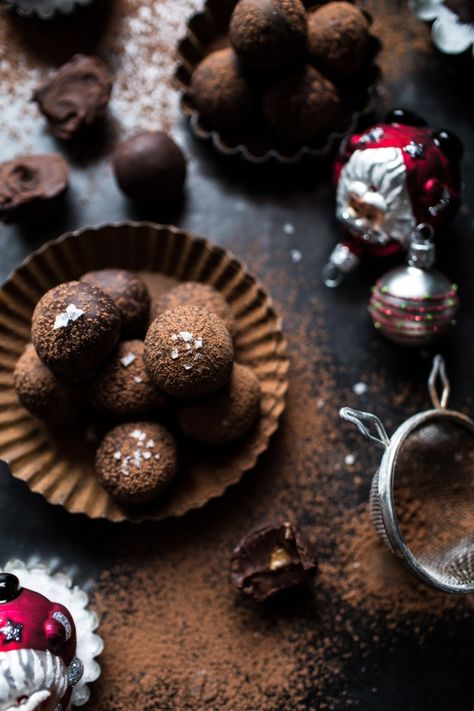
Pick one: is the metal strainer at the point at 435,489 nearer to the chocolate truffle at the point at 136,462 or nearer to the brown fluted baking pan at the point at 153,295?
the brown fluted baking pan at the point at 153,295

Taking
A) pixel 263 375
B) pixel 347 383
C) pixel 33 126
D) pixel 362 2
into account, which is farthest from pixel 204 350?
pixel 362 2

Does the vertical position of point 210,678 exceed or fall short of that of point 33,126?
it falls short

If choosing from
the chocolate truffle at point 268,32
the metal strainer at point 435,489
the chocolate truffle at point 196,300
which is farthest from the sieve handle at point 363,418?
the chocolate truffle at point 268,32

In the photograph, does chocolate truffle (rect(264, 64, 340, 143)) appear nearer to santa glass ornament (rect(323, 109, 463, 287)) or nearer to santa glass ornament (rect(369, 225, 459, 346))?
santa glass ornament (rect(323, 109, 463, 287))

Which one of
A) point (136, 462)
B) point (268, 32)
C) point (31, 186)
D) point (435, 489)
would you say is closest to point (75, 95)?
point (31, 186)

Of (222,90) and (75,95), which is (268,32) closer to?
(222,90)

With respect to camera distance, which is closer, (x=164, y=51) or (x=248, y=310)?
(x=248, y=310)

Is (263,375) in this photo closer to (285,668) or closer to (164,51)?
(285,668)
